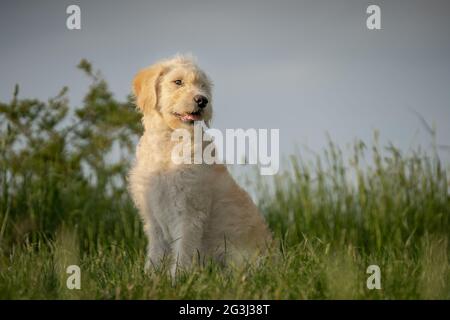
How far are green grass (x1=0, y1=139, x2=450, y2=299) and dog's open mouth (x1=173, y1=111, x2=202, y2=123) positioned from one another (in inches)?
51.9

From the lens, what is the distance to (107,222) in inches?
340

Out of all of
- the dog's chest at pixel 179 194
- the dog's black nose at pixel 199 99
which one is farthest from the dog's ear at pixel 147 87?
the dog's chest at pixel 179 194

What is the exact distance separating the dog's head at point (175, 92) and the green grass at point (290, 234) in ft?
4.40

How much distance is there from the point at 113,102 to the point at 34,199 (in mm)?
3066

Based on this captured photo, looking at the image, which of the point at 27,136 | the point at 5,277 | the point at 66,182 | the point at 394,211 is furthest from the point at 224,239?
the point at 27,136

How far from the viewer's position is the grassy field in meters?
4.23

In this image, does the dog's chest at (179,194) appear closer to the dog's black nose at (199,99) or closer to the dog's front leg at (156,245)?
the dog's front leg at (156,245)

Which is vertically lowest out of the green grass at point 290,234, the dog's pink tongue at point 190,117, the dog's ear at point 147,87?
the green grass at point 290,234

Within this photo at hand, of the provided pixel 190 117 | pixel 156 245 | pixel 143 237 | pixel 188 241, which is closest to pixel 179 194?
pixel 188 241

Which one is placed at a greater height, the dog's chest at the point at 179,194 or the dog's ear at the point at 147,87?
the dog's ear at the point at 147,87

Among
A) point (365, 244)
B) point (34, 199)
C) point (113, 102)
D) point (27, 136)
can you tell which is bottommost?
point (365, 244)

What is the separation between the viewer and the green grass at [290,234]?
4.48 m

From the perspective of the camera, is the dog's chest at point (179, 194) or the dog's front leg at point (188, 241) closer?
the dog's front leg at point (188, 241)
